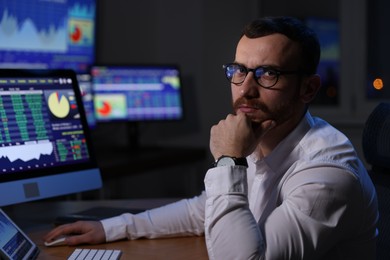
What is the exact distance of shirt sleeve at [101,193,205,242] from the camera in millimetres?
1755

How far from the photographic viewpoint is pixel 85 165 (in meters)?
2.04

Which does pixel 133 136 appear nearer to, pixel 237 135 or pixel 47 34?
pixel 47 34

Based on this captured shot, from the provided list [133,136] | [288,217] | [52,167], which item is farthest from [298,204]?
[133,136]

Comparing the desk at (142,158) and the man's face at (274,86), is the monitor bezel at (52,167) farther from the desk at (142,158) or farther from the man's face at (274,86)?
the desk at (142,158)

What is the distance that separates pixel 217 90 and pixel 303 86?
3068 mm

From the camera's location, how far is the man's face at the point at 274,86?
1.44 meters

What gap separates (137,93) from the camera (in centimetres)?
409

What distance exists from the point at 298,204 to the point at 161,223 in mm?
562

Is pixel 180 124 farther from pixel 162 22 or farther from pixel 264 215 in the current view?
pixel 264 215

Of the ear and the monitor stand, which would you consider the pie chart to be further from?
the monitor stand

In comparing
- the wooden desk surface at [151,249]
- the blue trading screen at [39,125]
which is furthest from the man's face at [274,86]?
the blue trading screen at [39,125]

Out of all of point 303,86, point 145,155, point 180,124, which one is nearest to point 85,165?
point 303,86

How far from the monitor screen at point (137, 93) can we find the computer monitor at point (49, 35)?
0.11m

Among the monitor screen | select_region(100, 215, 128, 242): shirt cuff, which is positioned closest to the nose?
select_region(100, 215, 128, 242): shirt cuff
